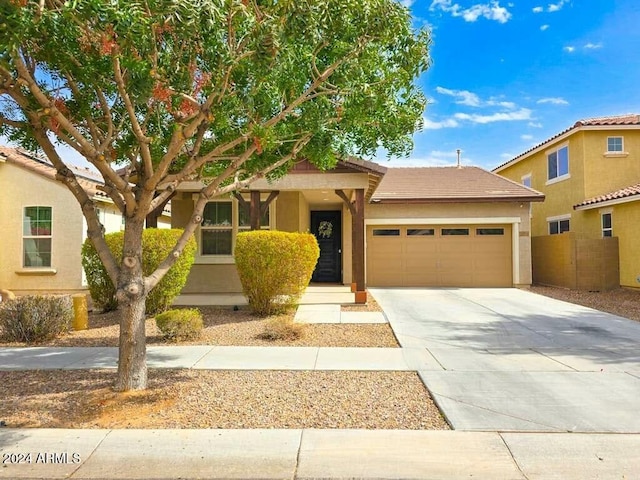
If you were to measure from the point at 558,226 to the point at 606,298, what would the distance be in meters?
6.92

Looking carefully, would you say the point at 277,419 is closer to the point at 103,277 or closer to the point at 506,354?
the point at 506,354

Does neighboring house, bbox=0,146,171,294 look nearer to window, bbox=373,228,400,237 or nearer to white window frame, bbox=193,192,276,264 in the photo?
white window frame, bbox=193,192,276,264

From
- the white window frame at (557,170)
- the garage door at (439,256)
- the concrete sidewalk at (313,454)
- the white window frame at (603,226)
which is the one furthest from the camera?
the white window frame at (557,170)

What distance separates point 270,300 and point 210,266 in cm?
454

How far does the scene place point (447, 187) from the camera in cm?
1889

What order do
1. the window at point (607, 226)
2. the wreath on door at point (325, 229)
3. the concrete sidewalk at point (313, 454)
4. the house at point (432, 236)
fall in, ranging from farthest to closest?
the wreath on door at point (325, 229) < the house at point (432, 236) < the window at point (607, 226) < the concrete sidewalk at point (313, 454)

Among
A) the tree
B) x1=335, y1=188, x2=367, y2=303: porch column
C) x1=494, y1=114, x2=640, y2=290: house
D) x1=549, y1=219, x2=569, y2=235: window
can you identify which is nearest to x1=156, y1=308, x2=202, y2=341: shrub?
the tree

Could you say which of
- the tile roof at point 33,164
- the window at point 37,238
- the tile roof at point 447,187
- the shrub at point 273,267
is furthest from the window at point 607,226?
the window at point 37,238

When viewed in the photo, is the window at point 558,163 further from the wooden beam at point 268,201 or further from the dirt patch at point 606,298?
the wooden beam at point 268,201

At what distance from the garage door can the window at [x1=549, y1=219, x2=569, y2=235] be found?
14.0 ft

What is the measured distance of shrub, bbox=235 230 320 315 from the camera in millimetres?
10703

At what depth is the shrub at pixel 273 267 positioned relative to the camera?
421 inches

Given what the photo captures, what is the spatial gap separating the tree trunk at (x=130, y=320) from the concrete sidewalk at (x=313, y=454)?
3.34ft

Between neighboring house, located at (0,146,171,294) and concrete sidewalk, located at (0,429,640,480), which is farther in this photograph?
neighboring house, located at (0,146,171,294)
